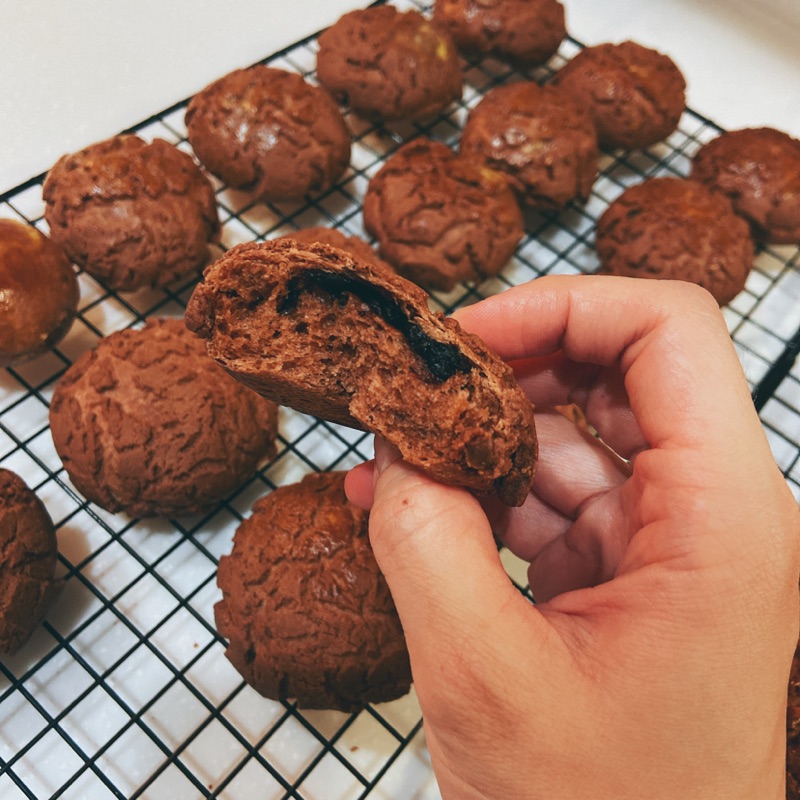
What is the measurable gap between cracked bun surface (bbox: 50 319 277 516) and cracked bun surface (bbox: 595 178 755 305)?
139cm

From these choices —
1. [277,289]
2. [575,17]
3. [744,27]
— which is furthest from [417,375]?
[744,27]

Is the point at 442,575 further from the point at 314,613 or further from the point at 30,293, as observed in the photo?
the point at 30,293

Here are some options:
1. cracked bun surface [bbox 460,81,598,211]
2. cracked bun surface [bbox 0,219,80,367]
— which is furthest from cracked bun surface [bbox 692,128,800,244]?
cracked bun surface [bbox 0,219,80,367]

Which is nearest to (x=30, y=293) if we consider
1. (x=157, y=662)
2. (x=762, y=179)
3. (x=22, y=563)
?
(x=22, y=563)

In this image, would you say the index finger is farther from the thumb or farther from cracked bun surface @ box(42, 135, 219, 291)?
cracked bun surface @ box(42, 135, 219, 291)

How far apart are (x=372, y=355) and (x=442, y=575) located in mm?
406

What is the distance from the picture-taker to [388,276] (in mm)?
1176

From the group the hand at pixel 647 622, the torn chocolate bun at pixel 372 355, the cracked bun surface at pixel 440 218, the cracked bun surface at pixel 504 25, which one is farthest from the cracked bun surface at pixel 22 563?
the cracked bun surface at pixel 504 25

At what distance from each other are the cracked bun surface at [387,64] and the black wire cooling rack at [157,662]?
804 mm

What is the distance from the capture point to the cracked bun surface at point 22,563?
1753mm

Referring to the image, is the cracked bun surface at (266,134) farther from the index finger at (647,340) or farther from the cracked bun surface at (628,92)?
the index finger at (647,340)

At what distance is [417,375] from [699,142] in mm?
2508

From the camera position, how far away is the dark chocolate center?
3.92 feet

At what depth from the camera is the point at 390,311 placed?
1.22 meters
